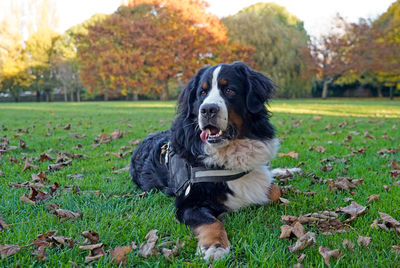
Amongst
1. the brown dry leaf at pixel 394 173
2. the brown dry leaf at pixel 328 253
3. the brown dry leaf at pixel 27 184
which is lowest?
the brown dry leaf at pixel 27 184

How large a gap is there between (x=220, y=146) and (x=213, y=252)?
1209 millimetres

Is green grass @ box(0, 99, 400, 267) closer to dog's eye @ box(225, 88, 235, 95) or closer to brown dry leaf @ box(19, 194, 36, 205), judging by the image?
brown dry leaf @ box(19, 194, 36, 205)

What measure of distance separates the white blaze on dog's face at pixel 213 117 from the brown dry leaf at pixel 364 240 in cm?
147

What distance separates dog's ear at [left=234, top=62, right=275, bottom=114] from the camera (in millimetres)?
3334

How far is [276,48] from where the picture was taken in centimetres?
3453

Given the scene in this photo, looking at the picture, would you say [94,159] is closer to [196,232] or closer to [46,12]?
[196,232]

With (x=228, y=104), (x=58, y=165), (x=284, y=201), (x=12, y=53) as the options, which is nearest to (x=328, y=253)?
(x=284, y=201)

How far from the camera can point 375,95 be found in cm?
4306

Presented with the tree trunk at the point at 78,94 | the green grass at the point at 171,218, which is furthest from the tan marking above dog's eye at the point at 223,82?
the tree trunk at the point at 78,94

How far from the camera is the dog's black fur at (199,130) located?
2918 millimetres

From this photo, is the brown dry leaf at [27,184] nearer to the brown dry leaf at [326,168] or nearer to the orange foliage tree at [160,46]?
the brown dry leaf at [326,168]

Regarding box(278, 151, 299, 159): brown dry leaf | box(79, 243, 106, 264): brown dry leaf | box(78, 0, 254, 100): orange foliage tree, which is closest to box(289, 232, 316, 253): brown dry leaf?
box(79, 243, 106, 264): brown dry leaf

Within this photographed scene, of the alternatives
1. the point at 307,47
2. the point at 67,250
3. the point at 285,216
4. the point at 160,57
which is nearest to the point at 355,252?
the point at 285,216

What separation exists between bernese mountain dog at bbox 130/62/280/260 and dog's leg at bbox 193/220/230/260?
0.63 feet
